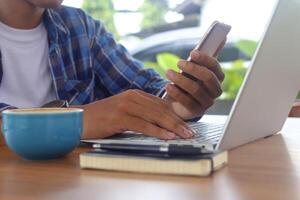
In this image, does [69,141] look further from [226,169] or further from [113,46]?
[113,46]

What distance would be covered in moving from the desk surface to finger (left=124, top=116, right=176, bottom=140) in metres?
0.10

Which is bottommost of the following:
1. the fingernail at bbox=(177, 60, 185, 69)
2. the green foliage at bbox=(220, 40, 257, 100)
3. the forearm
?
the green foliage at bbox=(220, 40, 257, 100)

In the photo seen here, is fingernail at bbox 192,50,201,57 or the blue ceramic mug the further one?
fingernail at bbox 192,50,201,57

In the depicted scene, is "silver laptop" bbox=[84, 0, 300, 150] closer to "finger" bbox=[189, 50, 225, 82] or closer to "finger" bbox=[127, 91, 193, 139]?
"finger" bbox=[127, 91, 193, 139]

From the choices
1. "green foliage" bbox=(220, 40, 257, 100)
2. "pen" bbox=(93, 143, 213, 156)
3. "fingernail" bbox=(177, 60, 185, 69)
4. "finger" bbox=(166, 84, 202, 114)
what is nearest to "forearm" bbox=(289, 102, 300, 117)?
"finger" bbox=(166, 84, 202, 114)

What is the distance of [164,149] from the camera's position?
0.58 metres

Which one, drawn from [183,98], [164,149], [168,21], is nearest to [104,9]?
[168,21]

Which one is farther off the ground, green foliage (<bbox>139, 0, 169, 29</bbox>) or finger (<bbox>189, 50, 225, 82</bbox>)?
finger (<bbox>189, 50, 225, 82</bbox>)

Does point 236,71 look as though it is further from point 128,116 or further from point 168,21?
point 128,116

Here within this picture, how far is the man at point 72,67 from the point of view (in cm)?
95

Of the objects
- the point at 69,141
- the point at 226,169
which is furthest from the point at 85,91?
the point at 226,169

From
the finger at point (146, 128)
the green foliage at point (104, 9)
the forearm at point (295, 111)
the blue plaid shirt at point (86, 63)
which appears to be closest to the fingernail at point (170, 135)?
the finger at point (146, 128)

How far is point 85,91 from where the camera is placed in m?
1.34

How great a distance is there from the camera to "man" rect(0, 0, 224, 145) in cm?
95
